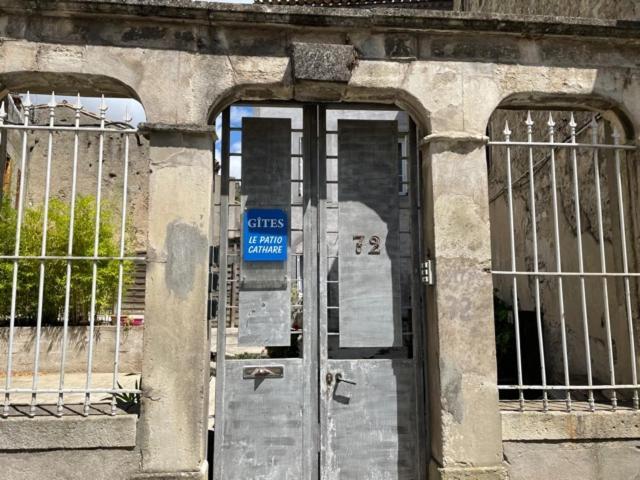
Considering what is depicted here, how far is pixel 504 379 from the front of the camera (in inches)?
223

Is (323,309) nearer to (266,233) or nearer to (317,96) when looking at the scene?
Answer: (266,233)

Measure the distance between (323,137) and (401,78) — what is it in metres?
0.77

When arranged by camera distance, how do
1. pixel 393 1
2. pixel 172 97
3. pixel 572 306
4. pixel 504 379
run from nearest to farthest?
1. pixel 172 97
2. pixel 572 306
3. pixel 504 379
4. pixel 393 1

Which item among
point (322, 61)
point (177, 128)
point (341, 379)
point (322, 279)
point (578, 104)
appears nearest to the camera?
point (177, 128)

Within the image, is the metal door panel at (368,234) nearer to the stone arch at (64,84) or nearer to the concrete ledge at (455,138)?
the concrete ledge at (455,138)

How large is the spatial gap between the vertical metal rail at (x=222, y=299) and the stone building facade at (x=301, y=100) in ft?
0.52

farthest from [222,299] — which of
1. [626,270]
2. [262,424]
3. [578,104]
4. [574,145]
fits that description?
[578,104]

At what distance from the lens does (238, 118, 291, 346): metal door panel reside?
3.74 metres

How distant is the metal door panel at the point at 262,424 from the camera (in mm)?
3621

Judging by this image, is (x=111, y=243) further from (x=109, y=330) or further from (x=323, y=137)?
(x=323, y=137)

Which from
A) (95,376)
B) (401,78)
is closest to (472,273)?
(401,78)

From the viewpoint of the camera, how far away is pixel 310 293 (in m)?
3.81

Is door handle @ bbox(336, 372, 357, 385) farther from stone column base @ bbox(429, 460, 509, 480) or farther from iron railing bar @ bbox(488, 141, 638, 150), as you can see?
iron railing bar @ bbox(488, 141, 638, 150)

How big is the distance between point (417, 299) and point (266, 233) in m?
1.32
